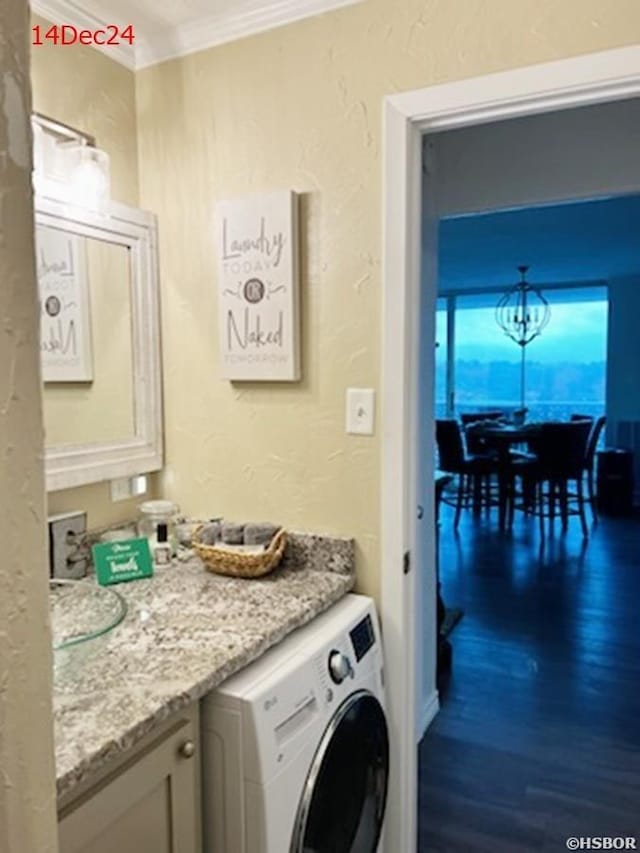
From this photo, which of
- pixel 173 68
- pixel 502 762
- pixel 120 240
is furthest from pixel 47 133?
pixel 502 762

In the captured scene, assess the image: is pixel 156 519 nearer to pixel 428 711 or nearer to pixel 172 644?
pixel 172 644

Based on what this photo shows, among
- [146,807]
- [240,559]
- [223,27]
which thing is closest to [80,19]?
[223,27]

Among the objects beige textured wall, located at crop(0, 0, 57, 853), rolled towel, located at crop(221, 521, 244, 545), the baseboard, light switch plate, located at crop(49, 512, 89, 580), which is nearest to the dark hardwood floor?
the baseboard

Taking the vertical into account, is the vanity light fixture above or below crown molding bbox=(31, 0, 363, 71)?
below

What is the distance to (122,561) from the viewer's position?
1.72m


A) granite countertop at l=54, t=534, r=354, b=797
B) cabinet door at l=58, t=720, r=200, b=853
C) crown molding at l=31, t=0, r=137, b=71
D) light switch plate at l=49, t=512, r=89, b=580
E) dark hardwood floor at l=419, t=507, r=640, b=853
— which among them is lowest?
dark hardwood floor at l=419, t=507, r=640, b=853

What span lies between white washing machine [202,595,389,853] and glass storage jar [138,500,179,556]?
60 centimetres

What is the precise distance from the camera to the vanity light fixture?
65.3 inches

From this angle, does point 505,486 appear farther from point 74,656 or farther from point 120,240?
point 74,656

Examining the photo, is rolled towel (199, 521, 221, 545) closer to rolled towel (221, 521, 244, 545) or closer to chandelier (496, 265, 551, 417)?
rolled towel (221, 521, 244, 545)

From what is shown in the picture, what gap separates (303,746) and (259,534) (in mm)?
623

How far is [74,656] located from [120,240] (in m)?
1.19

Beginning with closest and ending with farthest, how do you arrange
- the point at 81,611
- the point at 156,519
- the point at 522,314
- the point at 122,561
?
the point at 81,611 < the point at 122,561 < the point at 156,519 < the point at 522,314

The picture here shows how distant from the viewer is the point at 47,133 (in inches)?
66.0
